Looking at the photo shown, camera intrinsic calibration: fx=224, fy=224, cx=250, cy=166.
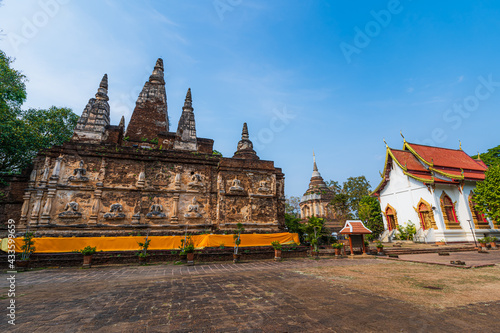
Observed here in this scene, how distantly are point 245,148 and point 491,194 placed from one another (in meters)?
20.6

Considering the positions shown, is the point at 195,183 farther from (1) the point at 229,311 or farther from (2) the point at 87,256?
(1) the point at 229,311

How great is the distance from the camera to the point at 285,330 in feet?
10.2

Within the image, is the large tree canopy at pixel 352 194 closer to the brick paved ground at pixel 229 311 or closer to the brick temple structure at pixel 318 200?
the brick temple structure at pixel 318 200

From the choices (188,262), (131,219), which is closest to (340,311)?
(188,262)

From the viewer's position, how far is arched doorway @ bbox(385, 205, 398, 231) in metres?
23.9

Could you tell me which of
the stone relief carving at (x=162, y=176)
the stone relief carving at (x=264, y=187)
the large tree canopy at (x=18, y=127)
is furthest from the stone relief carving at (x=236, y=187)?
the large tree canopy at (x=18, y=127)

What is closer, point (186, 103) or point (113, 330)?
point (113, 330)

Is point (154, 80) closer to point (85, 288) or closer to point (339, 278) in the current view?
point (85, 288)

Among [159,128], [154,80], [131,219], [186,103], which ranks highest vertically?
[154,80]

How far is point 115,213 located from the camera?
12.7 meters

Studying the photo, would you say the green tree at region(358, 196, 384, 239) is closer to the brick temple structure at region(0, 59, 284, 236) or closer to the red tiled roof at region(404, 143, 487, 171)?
the red tiled roof at region(404, 143, 487, 171)

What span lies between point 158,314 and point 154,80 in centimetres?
1905

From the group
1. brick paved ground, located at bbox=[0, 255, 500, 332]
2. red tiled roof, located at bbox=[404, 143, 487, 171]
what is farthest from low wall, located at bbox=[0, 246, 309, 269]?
red tiled roof, located at bbox=[404, 143, 487, 171]

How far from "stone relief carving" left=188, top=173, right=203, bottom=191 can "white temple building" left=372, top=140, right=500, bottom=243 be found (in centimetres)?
2008
